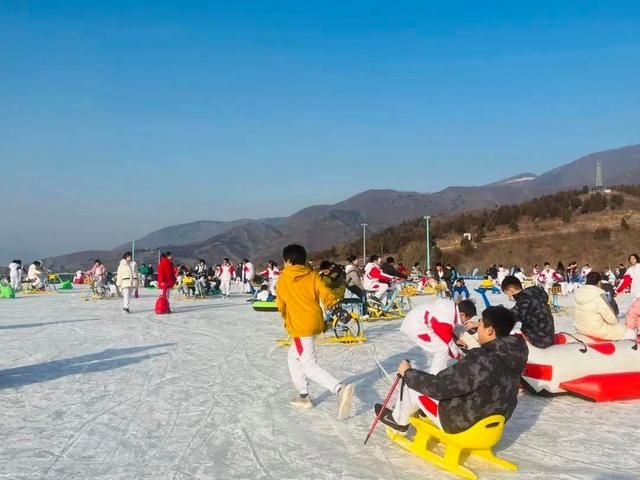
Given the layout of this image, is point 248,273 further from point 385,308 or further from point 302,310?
point 302,310

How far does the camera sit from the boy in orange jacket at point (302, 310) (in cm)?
692

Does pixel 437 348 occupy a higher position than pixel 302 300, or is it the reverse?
pixel 302 300

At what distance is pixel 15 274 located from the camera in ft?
98.4

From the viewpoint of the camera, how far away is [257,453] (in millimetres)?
5742

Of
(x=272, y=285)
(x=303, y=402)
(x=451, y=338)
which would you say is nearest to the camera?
(x=451, y=338)

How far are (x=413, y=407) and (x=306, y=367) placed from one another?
1.48 metres

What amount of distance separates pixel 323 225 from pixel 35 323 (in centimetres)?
11487

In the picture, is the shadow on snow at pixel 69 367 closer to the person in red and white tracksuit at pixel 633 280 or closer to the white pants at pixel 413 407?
the white pants at pixel 413 407

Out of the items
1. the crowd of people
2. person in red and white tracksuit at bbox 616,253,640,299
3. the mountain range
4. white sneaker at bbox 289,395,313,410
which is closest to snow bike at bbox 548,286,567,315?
person in red and white tracksuit at bbox 616,253,640,299

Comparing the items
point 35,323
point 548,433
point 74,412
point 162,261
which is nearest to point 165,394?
point 74,412

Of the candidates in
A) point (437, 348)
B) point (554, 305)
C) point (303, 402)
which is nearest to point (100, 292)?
point (554, 305)

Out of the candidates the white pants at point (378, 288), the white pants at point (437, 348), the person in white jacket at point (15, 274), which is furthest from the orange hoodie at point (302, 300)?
the person in white jacket at point (15, 274)

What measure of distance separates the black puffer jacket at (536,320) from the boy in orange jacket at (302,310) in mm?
2534

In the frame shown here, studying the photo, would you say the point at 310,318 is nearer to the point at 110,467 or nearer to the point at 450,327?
the point at 450,327
